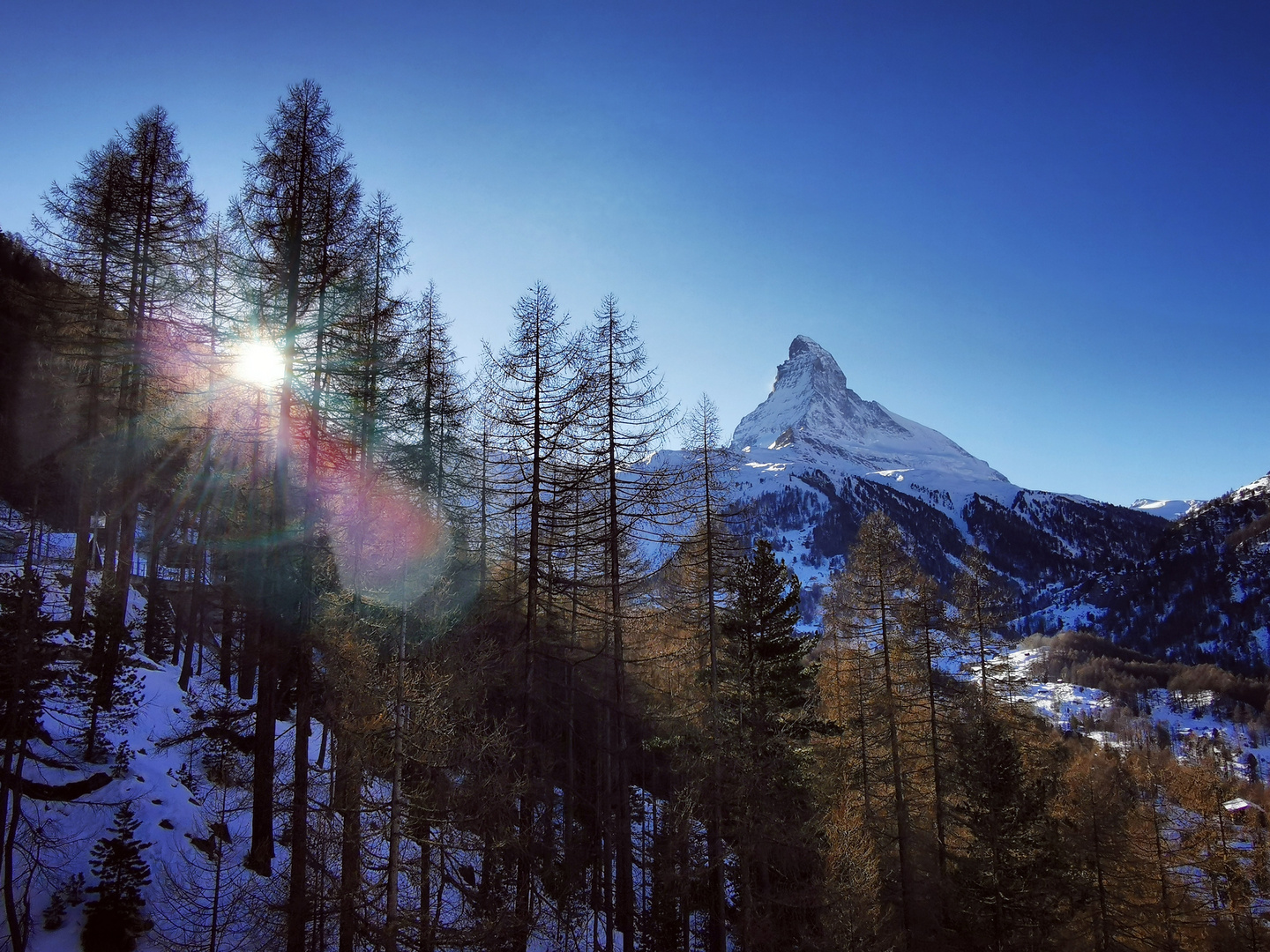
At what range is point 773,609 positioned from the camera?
19.9 meters

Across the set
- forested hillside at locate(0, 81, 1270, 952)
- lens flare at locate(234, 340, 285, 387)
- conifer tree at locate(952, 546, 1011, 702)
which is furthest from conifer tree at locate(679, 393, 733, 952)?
conifer tree at locate(952, 546, 1011, 702)

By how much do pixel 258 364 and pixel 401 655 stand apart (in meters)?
7.57

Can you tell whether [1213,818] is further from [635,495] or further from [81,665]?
[81,665]

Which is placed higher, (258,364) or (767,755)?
(258,364)

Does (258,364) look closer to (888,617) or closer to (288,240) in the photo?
(288,240)

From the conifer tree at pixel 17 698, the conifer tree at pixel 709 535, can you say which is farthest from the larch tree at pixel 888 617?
the conifer tree at pixel 17 698

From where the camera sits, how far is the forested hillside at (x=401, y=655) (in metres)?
12.1

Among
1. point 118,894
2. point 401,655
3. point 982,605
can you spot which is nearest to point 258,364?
point 401,655

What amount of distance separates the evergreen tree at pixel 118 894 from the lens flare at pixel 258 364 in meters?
8.90

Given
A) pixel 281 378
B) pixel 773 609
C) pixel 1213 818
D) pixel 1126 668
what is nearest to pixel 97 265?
pixel 281 378

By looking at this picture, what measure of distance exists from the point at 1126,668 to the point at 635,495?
719ft

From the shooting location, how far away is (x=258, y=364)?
14141 millimetres

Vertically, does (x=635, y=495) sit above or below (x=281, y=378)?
below

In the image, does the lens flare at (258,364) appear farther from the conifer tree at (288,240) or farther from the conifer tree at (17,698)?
the conifer tree at (17,698)
